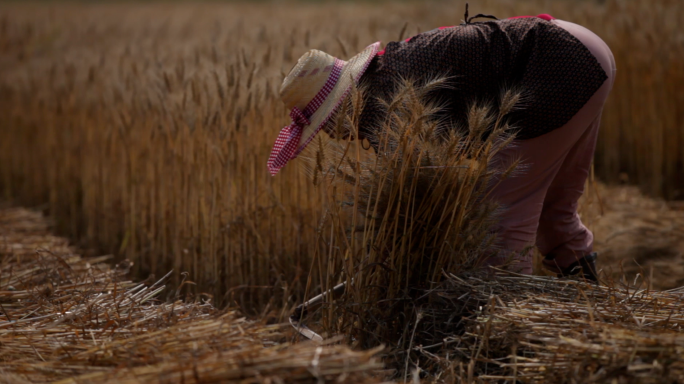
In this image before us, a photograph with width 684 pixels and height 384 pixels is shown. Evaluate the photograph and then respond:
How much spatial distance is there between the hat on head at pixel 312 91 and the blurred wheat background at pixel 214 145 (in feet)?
0.83

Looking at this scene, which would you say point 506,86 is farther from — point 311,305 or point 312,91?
point 311,305

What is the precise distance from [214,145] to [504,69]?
149cm

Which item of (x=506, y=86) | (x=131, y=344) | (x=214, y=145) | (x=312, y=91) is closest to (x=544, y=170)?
A: (x=506, y=86)

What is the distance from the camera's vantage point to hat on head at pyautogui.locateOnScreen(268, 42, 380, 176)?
80.7 inches

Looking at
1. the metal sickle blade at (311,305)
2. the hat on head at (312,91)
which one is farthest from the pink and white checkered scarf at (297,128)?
the metal sickle blade at (311,305)

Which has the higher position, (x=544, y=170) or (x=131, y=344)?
(x=544, y=170)

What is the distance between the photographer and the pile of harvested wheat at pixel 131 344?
149 centimetres

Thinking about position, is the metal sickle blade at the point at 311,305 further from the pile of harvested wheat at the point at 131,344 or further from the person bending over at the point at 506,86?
the person bending over at the point at 506,86

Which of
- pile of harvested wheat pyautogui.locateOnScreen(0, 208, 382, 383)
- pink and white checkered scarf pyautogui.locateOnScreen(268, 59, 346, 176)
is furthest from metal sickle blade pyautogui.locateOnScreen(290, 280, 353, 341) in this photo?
pink and white checkered scarf pyautogui.locateOnScreen(268, 59, 346, 176)

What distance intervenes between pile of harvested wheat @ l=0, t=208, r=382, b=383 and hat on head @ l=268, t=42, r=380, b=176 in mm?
572

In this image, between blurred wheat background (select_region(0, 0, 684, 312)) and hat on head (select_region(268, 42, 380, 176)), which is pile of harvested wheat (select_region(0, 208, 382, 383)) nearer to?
blurred wheat background (select_region(0, 0, 684, 312))

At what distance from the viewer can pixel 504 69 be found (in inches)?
79.4

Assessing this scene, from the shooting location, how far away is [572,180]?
7.76ft

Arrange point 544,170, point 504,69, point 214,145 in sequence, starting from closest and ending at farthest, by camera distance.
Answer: point 504,69, point 544,170, point 214,145
